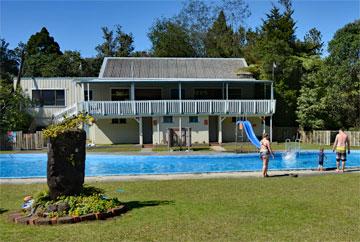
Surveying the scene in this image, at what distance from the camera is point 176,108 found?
3100 centimetres

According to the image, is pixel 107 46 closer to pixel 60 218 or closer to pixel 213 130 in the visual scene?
pixel 213 130

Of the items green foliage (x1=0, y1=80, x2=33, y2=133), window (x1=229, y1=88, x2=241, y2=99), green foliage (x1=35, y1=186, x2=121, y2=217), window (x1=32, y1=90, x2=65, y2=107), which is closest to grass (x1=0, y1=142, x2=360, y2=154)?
green foliage (x1=0, y1=80, x2=33, y2=133)

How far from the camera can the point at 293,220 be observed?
8914 millimetres

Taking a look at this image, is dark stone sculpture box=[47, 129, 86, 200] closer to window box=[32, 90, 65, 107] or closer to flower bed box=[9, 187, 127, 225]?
flower bed box=[9, 187, 127, 225]

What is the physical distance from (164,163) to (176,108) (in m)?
8.03

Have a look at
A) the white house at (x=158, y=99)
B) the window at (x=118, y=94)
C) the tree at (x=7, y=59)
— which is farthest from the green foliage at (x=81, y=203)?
the tree at (x=7, y=59)

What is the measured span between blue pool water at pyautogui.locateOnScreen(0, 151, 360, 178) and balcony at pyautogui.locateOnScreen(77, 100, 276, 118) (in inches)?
223

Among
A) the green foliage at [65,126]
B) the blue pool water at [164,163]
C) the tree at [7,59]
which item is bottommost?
the blue pool water at [164,163]

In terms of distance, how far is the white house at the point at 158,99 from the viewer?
30.8 m

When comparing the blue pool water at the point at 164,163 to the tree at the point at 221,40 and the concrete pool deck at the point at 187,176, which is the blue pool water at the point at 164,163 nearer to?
the concrete pool deck at the point at 187,176

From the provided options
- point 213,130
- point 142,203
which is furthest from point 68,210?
point 213,130

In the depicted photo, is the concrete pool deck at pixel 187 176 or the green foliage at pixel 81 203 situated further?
the concrete pool deck at pixel 187 176

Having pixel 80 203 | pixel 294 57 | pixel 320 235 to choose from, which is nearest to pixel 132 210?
pixel 80 203

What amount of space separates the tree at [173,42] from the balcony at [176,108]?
79.6 feet
